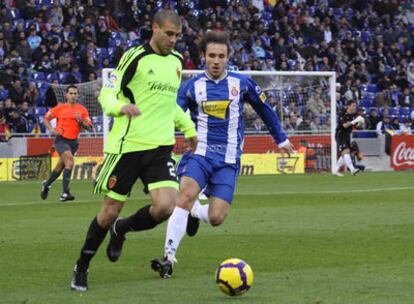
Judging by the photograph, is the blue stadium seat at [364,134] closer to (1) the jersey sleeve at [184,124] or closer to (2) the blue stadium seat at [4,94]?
(2) the blue stadium seat at [4,94]

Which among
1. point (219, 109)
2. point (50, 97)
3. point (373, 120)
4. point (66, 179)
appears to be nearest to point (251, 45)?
point (373, 120)

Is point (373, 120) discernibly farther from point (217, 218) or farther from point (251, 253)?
point (217, 218)

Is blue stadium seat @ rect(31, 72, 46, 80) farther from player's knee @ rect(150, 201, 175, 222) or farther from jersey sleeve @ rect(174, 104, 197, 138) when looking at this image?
player's knee @ rect(150, 201, 175, 222)

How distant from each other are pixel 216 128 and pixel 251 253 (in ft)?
5.19

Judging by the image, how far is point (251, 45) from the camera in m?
39.8

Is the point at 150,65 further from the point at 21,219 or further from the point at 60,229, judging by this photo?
the point at 21,219

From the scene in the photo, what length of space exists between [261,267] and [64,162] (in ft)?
39.3

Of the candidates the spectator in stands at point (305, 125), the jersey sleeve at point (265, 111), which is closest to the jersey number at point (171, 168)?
the jersey sleeve at point (265, 111)

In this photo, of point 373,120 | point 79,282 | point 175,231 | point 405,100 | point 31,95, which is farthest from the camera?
point 405,100

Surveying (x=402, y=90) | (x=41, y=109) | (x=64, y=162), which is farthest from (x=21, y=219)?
(x=402, y=90)

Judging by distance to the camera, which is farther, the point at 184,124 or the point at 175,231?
Answer: the point at 175,231

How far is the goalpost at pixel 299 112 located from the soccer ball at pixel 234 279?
24801 millimetres

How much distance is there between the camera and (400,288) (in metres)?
8.66

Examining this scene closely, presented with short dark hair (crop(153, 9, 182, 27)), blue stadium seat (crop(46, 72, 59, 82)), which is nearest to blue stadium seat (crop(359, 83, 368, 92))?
blue stadium seat (crop(46, 72, 59, 82))
